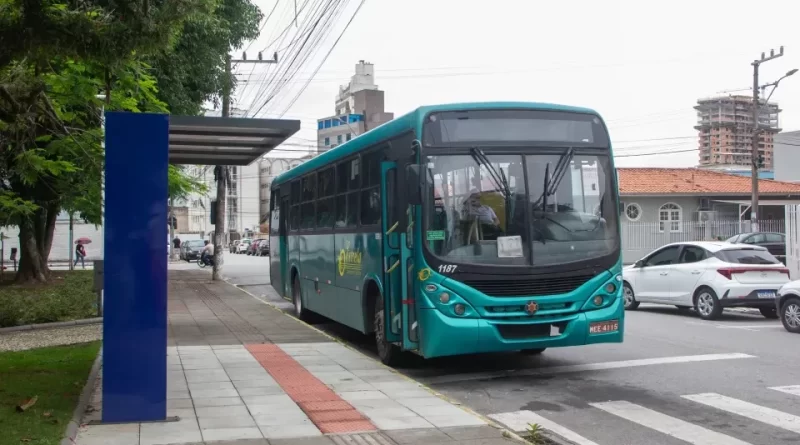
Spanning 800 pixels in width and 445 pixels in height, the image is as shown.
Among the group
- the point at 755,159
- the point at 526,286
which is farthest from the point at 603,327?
the point at 755,159

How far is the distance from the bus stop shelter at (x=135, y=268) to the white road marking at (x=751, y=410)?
17.7 ft

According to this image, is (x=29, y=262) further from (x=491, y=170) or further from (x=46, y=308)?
(x=491, y=170)

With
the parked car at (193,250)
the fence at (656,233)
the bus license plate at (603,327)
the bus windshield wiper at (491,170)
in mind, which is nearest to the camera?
the bus windshield wiper at (491,170)

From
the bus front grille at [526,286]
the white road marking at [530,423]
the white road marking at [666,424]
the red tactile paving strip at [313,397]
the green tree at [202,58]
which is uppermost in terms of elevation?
the green tree at [202,58]

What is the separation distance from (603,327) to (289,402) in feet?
12.5

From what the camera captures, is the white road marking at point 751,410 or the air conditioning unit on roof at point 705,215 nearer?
the white road marking at point 751,410

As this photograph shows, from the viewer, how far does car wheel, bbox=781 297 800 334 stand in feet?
44.7

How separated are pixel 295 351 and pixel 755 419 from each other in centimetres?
645

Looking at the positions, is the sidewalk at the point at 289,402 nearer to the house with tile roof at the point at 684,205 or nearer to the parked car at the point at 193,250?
the house with tile roof at the point at 684,205

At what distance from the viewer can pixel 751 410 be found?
7.99 metres

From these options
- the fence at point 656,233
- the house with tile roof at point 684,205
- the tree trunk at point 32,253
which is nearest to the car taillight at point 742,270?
the tree trunk at point 32,253

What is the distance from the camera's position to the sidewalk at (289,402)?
680 cm

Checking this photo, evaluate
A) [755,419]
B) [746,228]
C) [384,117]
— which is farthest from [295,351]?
[384,117]

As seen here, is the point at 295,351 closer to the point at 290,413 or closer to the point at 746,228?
the point at 290,413
